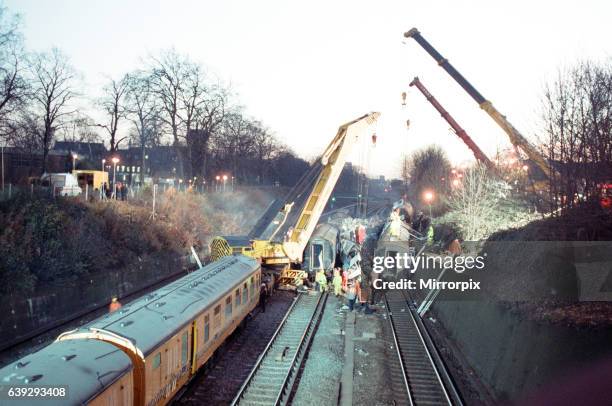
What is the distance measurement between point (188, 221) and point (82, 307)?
48.0 ft

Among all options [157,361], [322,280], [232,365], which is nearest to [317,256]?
[322,280]

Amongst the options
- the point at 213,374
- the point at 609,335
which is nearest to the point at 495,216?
the point at 609,335

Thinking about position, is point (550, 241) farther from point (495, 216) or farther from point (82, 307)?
point (82, 307)

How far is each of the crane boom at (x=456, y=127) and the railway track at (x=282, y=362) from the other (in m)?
17.1

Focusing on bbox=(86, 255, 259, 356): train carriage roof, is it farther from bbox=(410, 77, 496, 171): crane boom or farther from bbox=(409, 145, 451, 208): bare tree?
bbox=(409, 145, 451, 208): bare tree

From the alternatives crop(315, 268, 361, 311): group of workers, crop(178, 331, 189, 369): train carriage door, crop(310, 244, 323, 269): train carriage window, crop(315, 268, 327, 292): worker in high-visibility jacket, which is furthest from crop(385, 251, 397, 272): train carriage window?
crop(178, 331, 189, 369): train carriage door

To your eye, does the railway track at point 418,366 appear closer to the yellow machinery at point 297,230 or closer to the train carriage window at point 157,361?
the yellow machinery at point 297,230

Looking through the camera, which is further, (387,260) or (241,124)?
(241,124)

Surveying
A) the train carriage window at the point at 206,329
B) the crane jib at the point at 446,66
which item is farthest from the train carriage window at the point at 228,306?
the crane jib at the point at 446,66

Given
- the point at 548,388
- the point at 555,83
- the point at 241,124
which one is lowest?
the point at 548,388

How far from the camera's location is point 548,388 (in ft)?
29.8

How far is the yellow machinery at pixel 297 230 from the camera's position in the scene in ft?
71.1

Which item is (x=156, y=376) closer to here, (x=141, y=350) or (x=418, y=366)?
(x=141, y=350)

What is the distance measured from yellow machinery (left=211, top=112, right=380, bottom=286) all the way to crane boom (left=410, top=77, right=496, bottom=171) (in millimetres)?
10635
